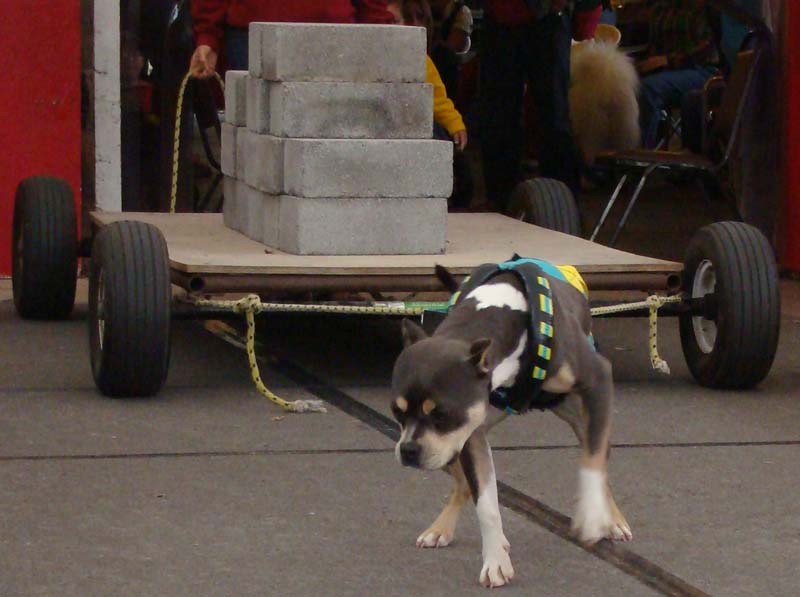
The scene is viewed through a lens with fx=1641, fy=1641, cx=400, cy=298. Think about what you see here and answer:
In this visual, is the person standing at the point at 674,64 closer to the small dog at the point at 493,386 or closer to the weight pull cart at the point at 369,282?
the weight pull cart at the point at 369,282

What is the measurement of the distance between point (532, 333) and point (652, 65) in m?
10.4

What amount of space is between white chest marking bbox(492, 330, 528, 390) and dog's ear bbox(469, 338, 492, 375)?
0.15 metres

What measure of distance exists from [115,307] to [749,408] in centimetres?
235

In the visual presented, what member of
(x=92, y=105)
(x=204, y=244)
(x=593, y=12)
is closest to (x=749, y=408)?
(x=204, y=244)

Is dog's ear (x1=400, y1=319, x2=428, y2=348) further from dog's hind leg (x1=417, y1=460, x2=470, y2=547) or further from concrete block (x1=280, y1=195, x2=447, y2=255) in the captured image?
concrete block (x1=280, y1=195, x2=447, y2=255)

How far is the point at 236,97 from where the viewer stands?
7.25 m

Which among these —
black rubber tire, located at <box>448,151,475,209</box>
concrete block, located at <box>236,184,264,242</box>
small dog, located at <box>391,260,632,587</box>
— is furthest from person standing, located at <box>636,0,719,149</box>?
small dog, located at <box>391,260,632,587</box>

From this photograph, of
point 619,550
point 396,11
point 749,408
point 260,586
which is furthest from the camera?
point 396,11

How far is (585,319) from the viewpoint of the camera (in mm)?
4480

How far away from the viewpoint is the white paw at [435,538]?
434 centimetres

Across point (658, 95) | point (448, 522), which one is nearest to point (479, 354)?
point (448, 522)

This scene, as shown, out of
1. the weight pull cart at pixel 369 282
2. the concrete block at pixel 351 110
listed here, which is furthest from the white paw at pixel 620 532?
the concrete block at pixel 351 110

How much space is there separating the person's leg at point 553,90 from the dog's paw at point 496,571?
6.95 metres

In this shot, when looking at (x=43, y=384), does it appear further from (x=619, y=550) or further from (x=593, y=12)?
(x=593, y=12)
